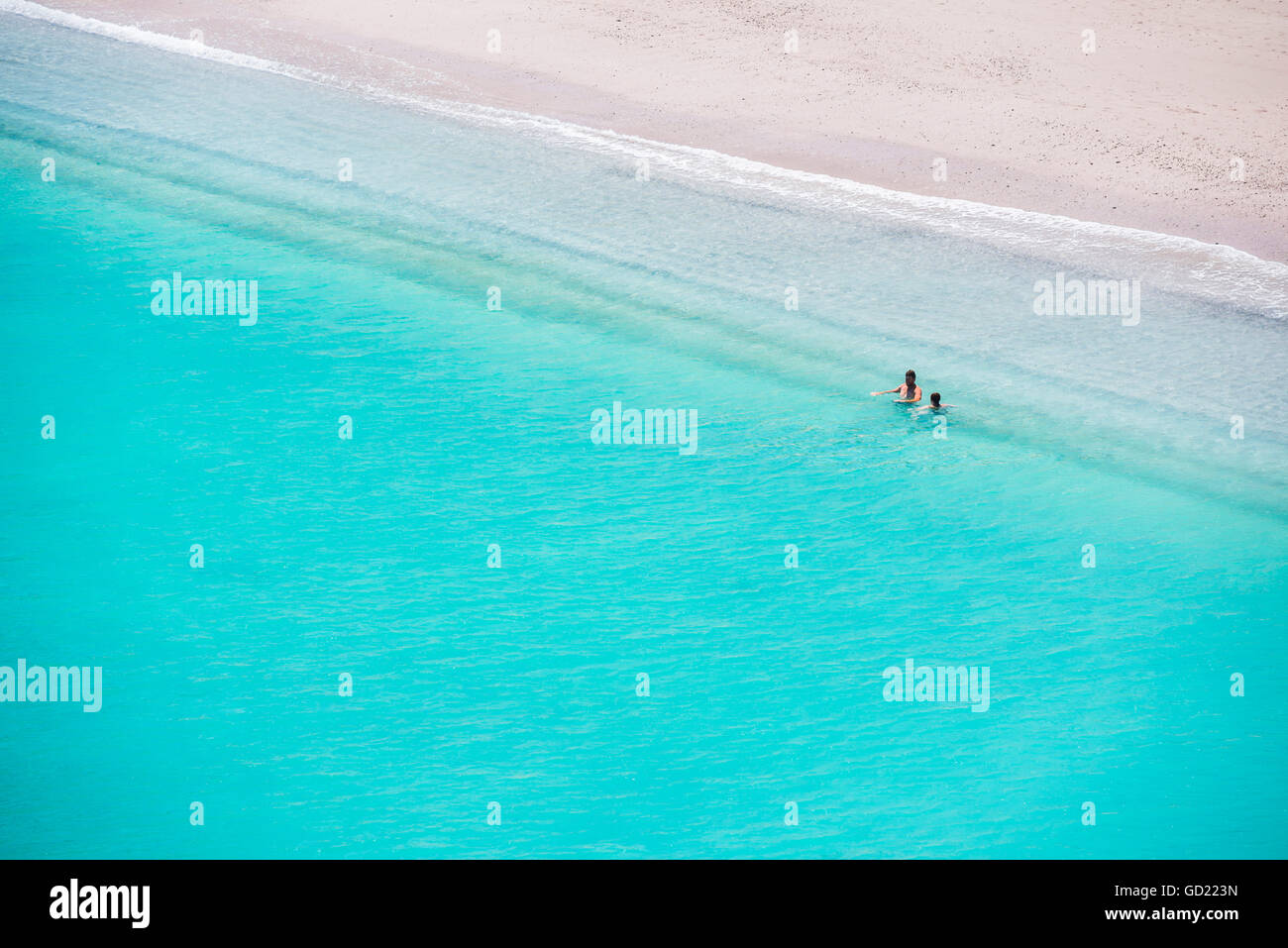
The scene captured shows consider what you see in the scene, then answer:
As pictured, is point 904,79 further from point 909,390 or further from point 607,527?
point 607,527

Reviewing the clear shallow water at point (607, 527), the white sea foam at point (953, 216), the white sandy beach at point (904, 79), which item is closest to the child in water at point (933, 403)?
the clear shallow water at point (607, 527)

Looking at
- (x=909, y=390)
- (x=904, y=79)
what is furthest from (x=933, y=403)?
(x=904, y=79)

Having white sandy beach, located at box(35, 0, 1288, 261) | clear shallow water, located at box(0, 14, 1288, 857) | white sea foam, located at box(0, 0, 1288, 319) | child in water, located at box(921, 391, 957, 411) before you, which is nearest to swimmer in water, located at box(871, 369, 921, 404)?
child in water, located at box(921, 391, 957, 411)

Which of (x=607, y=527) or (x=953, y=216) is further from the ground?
(x=953, y=216)

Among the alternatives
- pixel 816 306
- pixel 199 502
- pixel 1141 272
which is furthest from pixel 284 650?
pixel 1141 272

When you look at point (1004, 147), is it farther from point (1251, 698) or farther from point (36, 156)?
point (36, 156)
